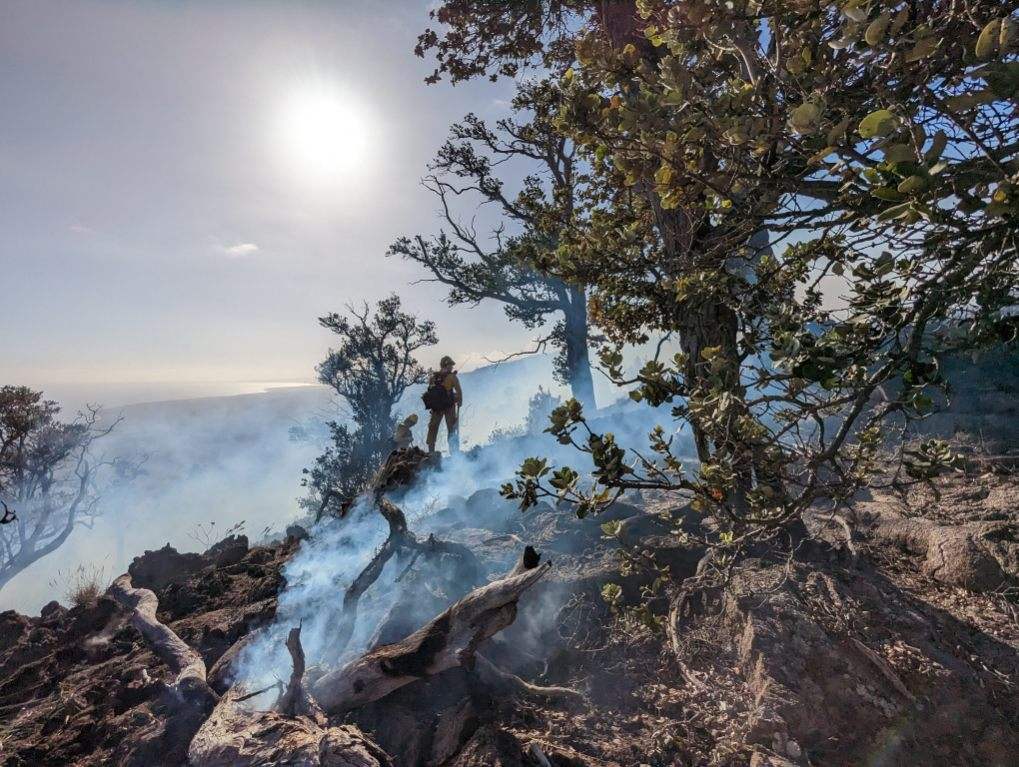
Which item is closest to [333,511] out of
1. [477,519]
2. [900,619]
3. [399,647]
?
[477,519]

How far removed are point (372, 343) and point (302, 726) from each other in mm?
14390

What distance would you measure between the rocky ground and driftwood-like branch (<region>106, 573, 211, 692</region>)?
261 millimetres

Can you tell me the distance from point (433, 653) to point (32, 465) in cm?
1866

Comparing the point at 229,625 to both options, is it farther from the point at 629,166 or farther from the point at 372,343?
the point at 372,343

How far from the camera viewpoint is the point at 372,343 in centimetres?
1695

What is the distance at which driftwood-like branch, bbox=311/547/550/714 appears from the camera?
411 centimetres

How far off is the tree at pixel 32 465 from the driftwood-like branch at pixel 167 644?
37.1 ft

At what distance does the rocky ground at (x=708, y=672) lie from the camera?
3387 millimetres

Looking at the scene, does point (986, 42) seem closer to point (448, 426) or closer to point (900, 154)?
point (900, 154)

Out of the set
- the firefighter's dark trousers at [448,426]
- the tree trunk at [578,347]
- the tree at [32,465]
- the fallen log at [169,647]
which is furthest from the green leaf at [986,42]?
the tree at [32,465]

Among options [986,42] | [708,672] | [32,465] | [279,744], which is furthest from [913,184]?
[32,465]

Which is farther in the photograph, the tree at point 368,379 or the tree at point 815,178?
the tree at point 368,379

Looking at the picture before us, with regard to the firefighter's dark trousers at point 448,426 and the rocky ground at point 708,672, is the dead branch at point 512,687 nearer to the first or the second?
the rocky ground at point 708,672

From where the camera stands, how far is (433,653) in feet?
13.7
